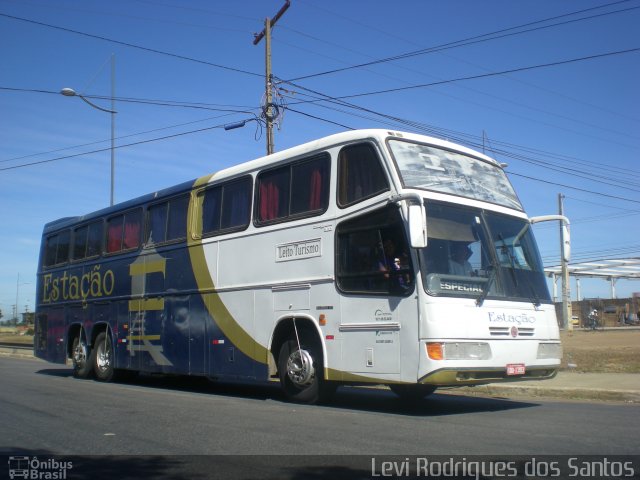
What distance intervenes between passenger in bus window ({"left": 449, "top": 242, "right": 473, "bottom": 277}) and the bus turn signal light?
103 centimetres

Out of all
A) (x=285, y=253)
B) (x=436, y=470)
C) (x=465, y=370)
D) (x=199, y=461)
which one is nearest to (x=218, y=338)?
(x=285, y=253)

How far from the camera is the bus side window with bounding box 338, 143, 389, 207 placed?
938cm

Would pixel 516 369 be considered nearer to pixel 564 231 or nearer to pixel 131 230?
pixel 564 231

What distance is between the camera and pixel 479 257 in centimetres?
921

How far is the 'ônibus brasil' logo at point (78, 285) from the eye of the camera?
50.9ft

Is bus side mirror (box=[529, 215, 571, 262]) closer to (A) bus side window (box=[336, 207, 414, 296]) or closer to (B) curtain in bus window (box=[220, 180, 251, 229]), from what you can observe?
(A) bus side window (box=[336, 207, 414, 296])

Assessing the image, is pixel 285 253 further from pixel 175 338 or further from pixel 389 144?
pixel 175 338

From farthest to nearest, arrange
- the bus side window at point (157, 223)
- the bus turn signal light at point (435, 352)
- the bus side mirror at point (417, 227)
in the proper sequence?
1. the bus side window at point (157, 223)
2. the bus turn signal light at point (435, 352)
3. the bus side mirror at point (417, 227)

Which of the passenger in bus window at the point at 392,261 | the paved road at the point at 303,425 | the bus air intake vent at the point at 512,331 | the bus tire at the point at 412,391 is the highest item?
the passenger in bus window at the point at 392,261

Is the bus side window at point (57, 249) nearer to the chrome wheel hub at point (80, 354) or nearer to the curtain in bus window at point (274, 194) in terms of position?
the chrome wheel hub at point (80, 354)

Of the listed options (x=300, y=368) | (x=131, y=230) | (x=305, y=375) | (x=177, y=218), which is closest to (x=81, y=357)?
(x=131, y=230)

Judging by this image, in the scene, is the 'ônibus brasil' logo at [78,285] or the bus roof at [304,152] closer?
the bus roof at [304,152]

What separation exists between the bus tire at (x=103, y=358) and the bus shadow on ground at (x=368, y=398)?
385 millimetres

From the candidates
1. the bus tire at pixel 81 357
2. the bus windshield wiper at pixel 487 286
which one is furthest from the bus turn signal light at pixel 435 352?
the bus tire at pixel 81 357
